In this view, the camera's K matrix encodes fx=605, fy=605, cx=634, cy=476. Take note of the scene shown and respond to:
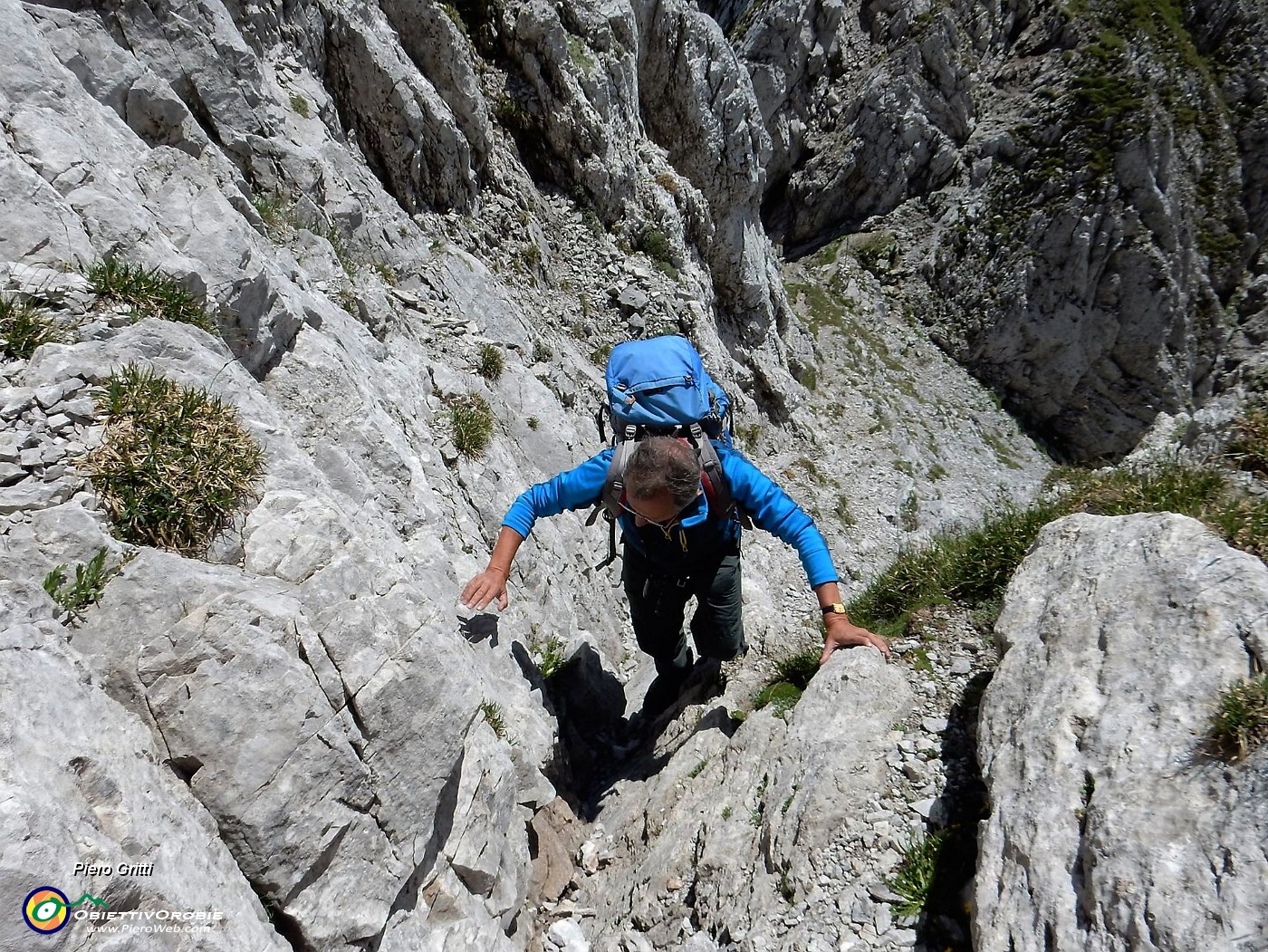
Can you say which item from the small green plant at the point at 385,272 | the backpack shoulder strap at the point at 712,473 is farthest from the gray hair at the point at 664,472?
the small green plant at the point at 385,272

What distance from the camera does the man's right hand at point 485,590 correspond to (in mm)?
5035

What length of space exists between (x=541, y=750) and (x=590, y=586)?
129 inches

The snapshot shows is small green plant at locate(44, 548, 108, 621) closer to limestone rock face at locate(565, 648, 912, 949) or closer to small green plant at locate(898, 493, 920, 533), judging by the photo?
limestone rock face at locate(565, 648, 912, 949)

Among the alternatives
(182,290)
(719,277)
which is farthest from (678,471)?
(719,277)

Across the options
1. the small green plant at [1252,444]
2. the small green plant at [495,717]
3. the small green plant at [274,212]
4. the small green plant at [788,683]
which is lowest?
the small green plant at [495,717]

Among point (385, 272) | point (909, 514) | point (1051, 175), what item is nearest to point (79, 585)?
point (385, 272)

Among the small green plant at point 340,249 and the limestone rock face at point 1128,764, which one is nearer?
the limestone rock face at point 1128,764

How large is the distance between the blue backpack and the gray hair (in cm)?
38

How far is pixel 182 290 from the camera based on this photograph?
4.61 m

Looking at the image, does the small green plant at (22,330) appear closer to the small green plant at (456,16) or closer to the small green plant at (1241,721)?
the small green plant at (1241,721)

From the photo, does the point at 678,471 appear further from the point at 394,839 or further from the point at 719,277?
the point at 719,277

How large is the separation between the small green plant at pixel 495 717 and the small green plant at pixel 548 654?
1121mm

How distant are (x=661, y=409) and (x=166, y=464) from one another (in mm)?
3558

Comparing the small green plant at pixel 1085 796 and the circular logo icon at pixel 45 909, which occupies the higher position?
the small green plant at pixel 1085 796
